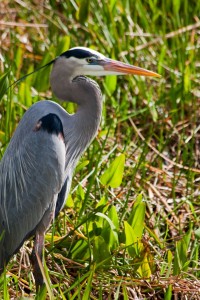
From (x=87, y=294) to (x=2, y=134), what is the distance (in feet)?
4.18

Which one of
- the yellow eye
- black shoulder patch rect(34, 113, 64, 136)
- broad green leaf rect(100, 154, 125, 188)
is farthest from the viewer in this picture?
broad green leaf rect(100, 154, 125, 188)

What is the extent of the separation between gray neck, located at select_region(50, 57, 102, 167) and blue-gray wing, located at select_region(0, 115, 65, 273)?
14cm

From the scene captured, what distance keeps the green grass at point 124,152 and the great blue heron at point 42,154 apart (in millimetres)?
134

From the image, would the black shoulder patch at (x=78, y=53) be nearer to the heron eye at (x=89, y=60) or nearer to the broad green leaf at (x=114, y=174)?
the heron eye at (x=89, y=60)

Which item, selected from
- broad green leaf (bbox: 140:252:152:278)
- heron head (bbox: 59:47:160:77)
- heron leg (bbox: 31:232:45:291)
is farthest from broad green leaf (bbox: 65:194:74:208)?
heron head (bbox: 59:47:160:77)

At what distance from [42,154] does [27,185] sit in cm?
15

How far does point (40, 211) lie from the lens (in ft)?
11.4

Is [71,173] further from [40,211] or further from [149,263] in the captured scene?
[149,263]

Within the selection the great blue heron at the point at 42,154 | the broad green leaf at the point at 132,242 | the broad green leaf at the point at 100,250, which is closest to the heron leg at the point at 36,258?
the great blue heron at the point at 42,154

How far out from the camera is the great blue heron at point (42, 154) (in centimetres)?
345

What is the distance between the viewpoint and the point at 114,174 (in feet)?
Answer: 12.8

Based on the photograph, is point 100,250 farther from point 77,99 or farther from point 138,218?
point 77,99

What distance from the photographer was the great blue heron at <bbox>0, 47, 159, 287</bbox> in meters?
3.45

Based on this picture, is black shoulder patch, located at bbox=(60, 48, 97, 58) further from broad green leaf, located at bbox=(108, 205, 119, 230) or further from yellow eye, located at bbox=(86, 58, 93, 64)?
broad green leaf, located at bbox=(108, 205, 119, 230)
